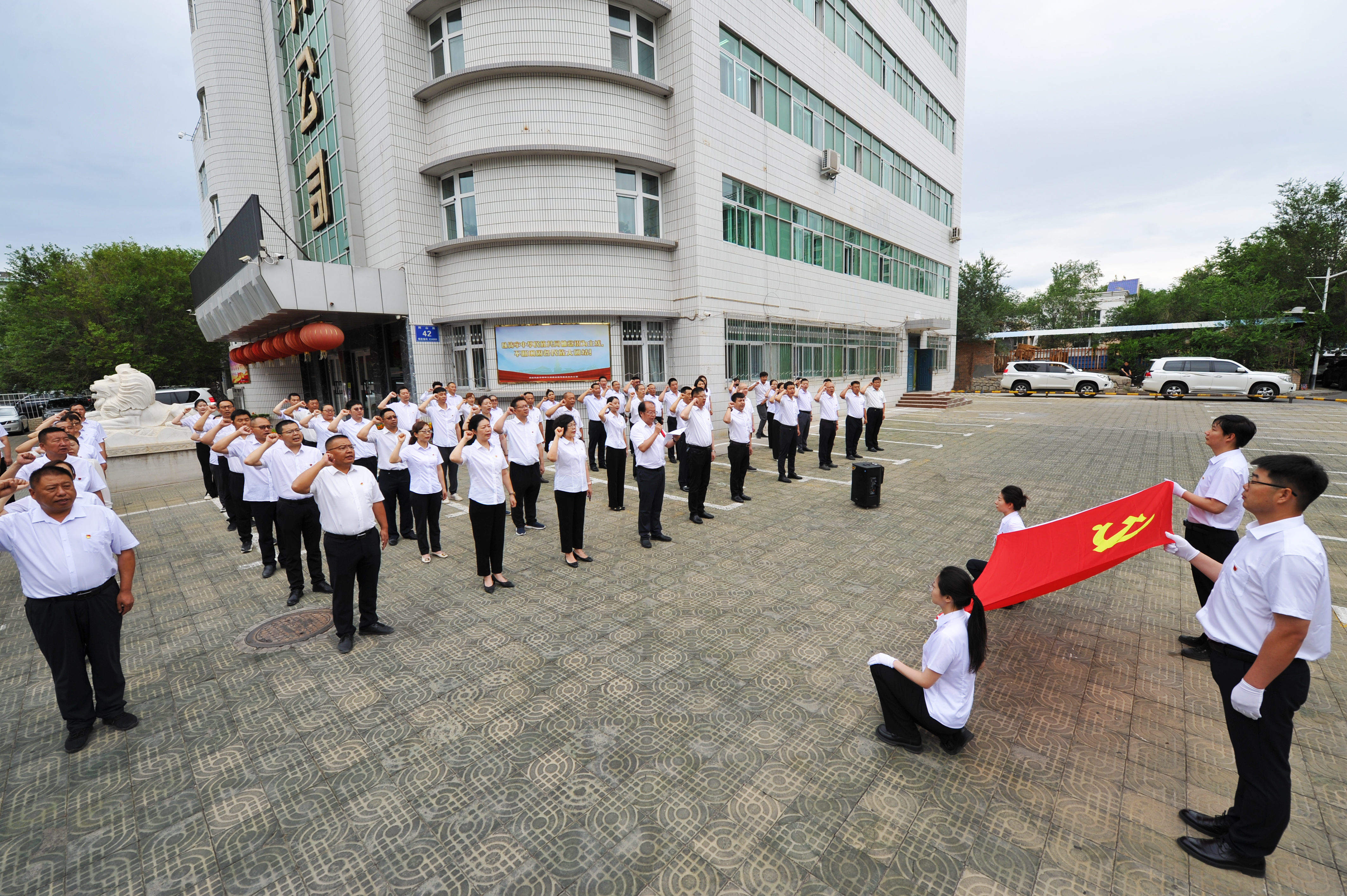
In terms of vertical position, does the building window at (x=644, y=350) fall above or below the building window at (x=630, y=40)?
below

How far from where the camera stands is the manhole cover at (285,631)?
4.88m

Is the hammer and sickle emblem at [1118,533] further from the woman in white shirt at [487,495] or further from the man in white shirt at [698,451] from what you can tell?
the woman in white shirt at [487,495]

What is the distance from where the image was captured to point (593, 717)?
3.78 meters

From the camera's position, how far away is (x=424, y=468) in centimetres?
666

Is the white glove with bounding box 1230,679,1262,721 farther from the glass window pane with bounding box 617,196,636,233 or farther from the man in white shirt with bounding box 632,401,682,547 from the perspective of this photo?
the glass window pane with bounding box 617,196,636,233

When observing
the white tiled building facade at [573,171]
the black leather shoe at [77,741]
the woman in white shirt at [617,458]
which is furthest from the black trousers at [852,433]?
the black leather shoe at [77,741]

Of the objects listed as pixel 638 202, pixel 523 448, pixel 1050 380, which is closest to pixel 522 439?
pixel 523 448

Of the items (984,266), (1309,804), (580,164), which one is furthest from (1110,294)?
(1309,804)

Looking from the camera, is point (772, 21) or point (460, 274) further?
point (772, 21)

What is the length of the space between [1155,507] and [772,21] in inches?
768

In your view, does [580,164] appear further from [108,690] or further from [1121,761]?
[1121,761]

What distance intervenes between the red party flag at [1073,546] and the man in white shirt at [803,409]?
7.56 m

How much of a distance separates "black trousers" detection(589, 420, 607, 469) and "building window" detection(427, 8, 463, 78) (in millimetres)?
10331

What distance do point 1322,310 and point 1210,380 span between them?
12.0m
